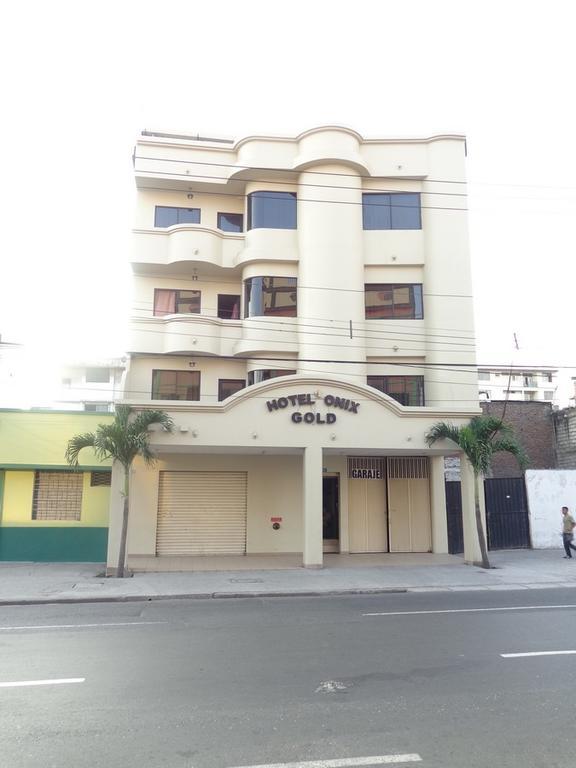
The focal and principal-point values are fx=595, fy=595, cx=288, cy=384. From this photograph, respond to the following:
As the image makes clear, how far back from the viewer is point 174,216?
23094 millimetres

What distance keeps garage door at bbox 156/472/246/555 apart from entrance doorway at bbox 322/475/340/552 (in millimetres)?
2760

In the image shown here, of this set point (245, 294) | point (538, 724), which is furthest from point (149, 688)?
point (245, 294)

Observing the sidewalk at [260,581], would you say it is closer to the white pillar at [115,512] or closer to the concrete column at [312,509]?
the concrete column at [312,509]

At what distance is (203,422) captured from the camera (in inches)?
660

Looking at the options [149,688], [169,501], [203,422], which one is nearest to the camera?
[149,688]

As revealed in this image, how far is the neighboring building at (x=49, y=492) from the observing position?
58.4 ft

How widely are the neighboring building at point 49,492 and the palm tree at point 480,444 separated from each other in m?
10.2

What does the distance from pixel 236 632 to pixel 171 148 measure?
1899 cm

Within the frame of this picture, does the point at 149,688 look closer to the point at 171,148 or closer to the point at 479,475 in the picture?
the point at 479,475

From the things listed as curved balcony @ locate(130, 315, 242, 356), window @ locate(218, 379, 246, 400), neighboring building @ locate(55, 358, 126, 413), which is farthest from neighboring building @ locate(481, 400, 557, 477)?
neighboring building @ locate(55, 358, 126, 413)

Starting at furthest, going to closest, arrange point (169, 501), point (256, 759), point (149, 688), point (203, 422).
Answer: point (169, 501) < point (203, 422) < point (149, 688) < point (256, 759)

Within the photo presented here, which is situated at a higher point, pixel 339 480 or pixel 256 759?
pixel 339 480

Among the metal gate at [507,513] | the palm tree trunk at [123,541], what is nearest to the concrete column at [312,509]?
the palm tree trunk at [123,541]

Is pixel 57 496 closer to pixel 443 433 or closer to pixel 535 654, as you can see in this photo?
pixel 443 433
